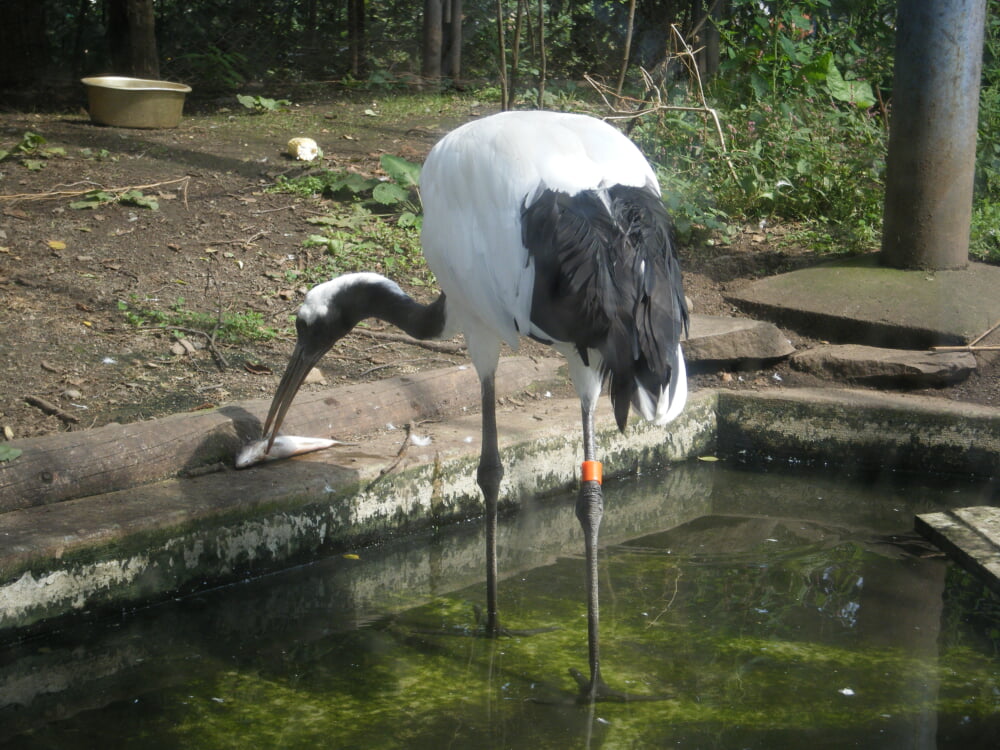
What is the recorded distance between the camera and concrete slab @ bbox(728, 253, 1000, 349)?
219 inches

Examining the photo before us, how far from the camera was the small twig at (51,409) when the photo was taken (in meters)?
4.38

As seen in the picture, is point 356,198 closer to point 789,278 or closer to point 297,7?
point 789,278

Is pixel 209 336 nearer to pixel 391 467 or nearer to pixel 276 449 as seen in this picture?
pixel 276 449

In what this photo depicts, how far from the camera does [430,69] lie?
38.5 feet

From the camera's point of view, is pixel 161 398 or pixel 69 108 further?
pixel 69 108

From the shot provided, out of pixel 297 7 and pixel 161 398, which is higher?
pixel 297 7

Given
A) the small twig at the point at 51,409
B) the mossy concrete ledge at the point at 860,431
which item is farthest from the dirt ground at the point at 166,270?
the mossy concrete ledge at the point at 860,431

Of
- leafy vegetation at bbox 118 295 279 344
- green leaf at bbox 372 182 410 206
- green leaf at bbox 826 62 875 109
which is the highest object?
green leaf at bbox 826 62 875 109

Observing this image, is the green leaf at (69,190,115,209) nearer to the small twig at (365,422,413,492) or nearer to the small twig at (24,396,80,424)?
the small twig at (24,396,80,424)

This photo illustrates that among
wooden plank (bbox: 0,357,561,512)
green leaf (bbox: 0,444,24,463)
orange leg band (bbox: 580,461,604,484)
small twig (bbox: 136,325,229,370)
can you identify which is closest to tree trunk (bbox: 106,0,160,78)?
small twig (bbox: 136,325,229,370)

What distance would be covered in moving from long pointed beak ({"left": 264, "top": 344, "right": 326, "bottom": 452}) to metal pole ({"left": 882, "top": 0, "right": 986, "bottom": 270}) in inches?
133

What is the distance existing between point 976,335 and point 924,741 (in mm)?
2959

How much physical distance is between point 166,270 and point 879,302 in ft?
12.5

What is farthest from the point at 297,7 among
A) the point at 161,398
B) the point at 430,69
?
the point at 161,398
